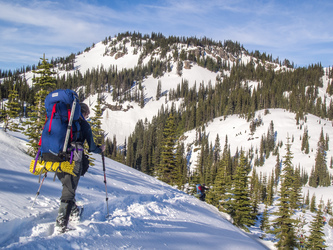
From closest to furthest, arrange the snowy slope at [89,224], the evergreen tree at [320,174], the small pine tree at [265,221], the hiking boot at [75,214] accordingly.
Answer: the snowy slope at [89,224] < the hiking boot at [75,214] < the small pine tree at [265,221] < the evergreen tree at [320,174]

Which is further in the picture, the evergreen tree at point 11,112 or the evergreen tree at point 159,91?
the evergreen tree at point 159,91

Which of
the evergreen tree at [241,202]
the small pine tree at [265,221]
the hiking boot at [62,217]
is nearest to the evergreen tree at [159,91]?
the small pine tree at [265,221]

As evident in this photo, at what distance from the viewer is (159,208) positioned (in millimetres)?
7512

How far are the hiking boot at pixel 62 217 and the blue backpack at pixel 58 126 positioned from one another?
35.2 inches

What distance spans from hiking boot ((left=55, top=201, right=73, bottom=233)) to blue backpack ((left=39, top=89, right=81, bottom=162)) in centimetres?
89

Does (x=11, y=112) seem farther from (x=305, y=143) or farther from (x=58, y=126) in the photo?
(x=305, y=143)

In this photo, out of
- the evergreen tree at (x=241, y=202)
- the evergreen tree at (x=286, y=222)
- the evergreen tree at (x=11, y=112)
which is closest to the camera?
the evergreen tree at (x=286, y=222)

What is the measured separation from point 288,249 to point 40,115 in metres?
24.4

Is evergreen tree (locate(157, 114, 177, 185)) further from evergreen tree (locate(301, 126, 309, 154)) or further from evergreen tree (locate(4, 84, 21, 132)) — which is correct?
evergreen tree (locate(301, 126, 309, 154))

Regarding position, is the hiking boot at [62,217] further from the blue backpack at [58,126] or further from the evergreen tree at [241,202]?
Result: the evergreen tree at [241,202]

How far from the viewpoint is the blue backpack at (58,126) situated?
3912 mm

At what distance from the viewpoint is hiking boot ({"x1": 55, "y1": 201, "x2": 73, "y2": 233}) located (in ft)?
13.4

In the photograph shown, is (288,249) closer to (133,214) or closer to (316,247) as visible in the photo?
(316,247)

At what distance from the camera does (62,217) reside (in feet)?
13.5
